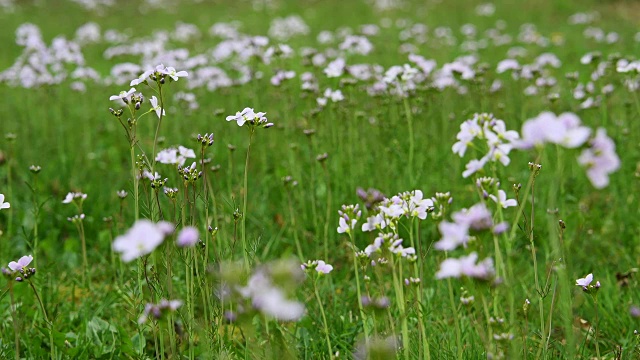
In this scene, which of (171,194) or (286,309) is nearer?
(286,309)

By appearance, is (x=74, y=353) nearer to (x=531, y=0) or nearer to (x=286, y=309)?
(x=286, y=309)

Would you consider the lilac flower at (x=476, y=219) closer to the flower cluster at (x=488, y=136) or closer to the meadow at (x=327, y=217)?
the meadow at (x=327, y=217)

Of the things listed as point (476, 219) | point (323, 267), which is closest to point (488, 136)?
point (476, 219)

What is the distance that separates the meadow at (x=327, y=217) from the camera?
1.51m

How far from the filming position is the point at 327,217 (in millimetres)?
2918

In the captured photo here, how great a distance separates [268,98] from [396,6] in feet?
22.7

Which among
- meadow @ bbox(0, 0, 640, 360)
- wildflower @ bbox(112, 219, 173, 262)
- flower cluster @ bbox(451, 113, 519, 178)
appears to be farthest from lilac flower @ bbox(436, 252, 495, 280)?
wildflower @ bbox(112, 219, 173, 262)

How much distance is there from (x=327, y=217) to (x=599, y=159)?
1.83 m

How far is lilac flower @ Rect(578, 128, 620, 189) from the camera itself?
1154 millimetres

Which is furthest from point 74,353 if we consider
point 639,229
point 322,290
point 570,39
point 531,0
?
point 531,0

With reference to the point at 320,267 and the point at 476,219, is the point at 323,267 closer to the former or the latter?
the point at 320,267

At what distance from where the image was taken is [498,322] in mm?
1533

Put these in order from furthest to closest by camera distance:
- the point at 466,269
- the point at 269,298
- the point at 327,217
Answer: the point at 327,217 → the point at 466,269 → the point at 269,298

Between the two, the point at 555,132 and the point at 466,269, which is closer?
the point at 555,132
